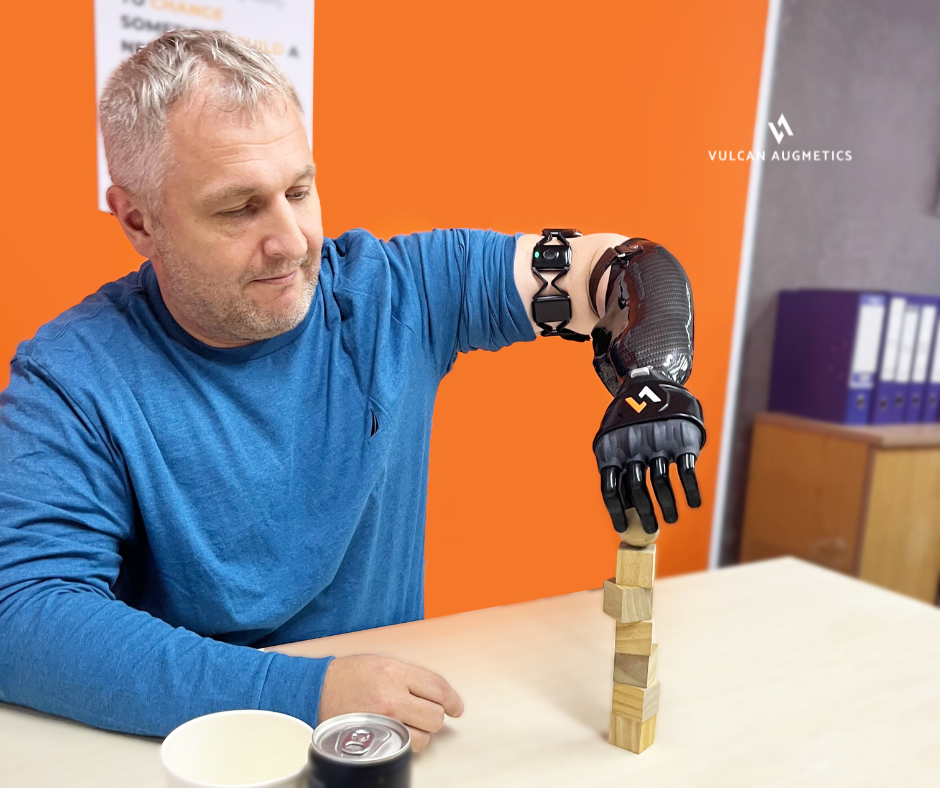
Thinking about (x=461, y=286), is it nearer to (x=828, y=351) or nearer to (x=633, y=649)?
(x=633, y=649)

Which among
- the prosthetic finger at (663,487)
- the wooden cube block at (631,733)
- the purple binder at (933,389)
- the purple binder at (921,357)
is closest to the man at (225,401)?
the wooden cube block at (631,733)

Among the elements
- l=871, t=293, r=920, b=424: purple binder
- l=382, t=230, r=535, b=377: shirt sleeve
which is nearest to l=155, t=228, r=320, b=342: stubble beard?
l=382, t=230, r=535, b=377: shirt sleeve

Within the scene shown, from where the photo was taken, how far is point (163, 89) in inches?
37.5

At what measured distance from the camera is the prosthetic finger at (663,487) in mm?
698

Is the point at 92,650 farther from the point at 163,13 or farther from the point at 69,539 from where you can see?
the point at 163,13

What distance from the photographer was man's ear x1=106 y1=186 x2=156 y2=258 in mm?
1040

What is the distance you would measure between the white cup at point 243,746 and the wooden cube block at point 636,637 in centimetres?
31

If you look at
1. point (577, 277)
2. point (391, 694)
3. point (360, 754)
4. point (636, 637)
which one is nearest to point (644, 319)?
point (577, 277)

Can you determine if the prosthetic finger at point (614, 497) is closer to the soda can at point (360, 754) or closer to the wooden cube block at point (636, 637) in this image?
the wooden cube block at point (636, 637)

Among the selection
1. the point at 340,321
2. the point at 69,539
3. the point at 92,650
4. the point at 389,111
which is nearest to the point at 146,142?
the point at 340,321

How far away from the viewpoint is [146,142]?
0.98 m

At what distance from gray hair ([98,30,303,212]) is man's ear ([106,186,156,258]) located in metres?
0.01

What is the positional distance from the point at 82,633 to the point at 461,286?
0.68 m

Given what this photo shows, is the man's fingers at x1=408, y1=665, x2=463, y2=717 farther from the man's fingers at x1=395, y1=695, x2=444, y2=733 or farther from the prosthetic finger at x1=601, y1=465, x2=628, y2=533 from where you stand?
the prosthetic finger at x1=601, y1=465, x2=628, y2=533
